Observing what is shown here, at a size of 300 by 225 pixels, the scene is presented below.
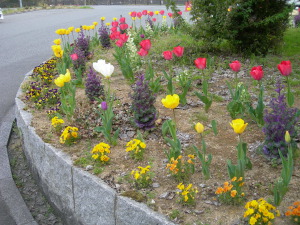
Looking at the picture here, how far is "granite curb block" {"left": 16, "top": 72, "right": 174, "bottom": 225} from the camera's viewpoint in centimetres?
284

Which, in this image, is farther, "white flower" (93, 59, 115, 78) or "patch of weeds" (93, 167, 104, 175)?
"white flower" (93, 59, 115, 78)

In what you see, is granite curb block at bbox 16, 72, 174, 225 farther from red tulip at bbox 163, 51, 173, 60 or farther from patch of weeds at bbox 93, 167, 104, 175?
red tulip at bbox 163, 51, 173, 60

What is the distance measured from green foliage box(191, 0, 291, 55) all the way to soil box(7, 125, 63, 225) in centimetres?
337

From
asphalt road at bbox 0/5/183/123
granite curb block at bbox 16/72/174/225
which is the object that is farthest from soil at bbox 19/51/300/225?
asphalt road at bbox 0/5/183/123

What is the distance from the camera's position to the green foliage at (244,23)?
19.8 feet

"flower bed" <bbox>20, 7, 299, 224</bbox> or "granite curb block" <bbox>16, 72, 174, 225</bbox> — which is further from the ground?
"flower bed" <bbox>20, 7, 299, 224</bbox>

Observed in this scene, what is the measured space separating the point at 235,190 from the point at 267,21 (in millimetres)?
3928

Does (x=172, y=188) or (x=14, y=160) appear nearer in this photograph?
(x=172, y=188)

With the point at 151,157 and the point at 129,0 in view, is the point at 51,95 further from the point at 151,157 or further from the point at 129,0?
the point at 129,0

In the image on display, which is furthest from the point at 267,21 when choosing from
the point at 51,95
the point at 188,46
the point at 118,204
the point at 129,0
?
the point at 129,0

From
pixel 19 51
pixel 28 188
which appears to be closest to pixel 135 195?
pixel 28 188

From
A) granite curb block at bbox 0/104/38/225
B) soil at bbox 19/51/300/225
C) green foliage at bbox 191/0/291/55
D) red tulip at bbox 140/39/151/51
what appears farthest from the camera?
green foliage at bbox 191/0/291/55

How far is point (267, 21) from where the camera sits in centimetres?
598

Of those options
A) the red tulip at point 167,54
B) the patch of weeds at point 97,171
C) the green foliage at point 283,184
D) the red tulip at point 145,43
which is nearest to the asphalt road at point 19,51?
the red tulip at point 145,43
